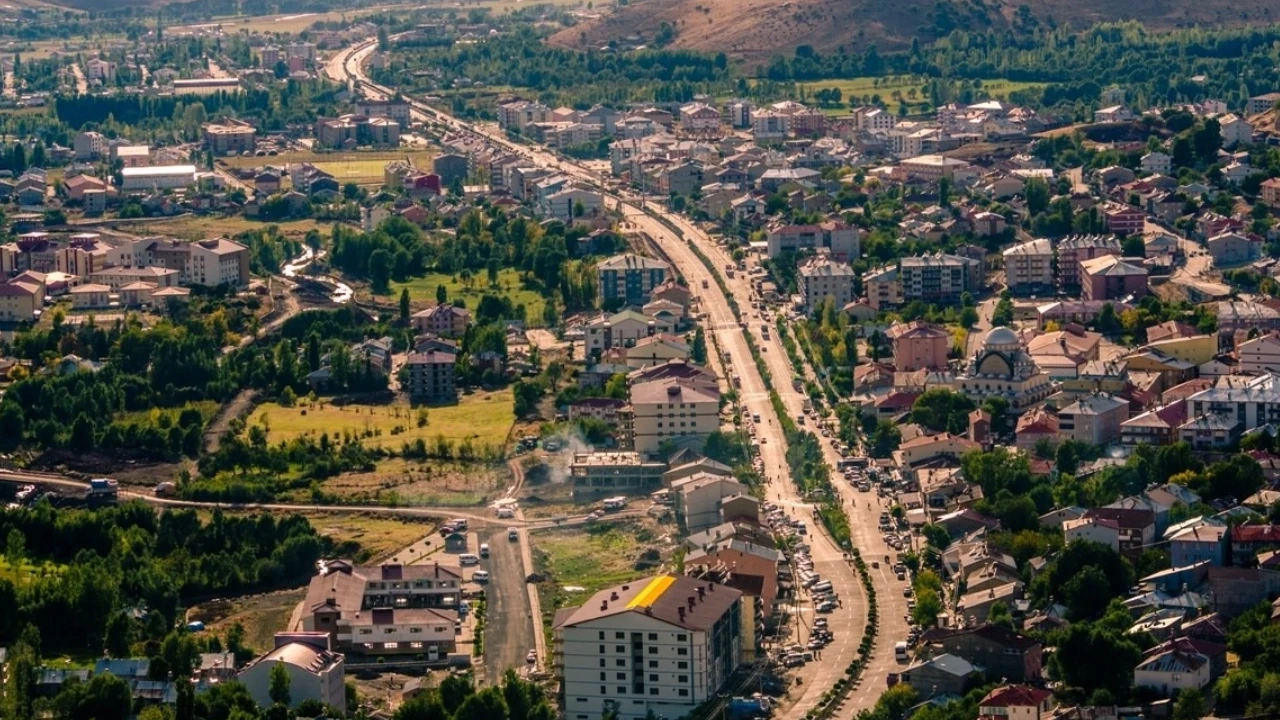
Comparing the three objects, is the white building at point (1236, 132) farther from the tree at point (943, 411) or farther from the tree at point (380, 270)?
the tree at point (943, 411)

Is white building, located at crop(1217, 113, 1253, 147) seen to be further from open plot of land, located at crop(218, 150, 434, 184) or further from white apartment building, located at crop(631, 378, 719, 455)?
white apartment building, located at crop(631, 378, 719, 455)

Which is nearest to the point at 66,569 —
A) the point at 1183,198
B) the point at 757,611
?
the point at 757,611

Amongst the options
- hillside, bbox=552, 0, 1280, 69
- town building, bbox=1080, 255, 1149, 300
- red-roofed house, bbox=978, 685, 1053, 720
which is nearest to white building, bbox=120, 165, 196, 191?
hillside, bbox=552, 0, 1280, 69

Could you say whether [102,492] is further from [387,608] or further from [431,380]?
[387,608]

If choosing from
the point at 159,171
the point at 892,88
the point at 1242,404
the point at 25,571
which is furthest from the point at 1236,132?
the point at 25,571

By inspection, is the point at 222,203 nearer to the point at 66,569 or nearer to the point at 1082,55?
the point at 1082,55
